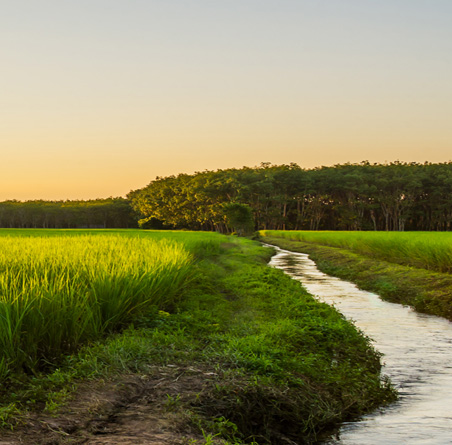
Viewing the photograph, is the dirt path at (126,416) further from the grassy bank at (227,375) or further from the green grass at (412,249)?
the green grass at (412,249)

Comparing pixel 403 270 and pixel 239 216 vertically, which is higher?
pixel 239 216

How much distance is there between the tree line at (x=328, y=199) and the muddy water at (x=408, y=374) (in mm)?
67012

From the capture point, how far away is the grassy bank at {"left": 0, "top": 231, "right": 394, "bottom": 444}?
4367 mm

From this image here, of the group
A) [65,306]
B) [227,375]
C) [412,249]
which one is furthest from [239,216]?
[227,375]

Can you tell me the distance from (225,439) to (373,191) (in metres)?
81.0

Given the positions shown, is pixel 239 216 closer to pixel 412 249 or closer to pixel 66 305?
pixel 412 249

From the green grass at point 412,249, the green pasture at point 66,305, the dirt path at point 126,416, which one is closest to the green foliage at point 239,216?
the green grass at point 412,249

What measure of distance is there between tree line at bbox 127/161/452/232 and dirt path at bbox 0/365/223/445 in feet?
241

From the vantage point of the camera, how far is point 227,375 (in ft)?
16.6

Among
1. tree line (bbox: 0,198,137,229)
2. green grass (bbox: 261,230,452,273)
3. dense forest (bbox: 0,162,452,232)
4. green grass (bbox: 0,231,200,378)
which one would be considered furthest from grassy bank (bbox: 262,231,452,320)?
tree line (bbox: 0,198,137,229)

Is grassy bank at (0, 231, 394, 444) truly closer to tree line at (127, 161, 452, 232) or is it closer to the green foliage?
the green foliage

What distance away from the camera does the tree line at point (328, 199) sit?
8075cm

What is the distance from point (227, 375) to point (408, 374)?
3174 millimetres

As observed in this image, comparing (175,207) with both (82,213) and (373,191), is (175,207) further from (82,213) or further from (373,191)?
(373,191)
